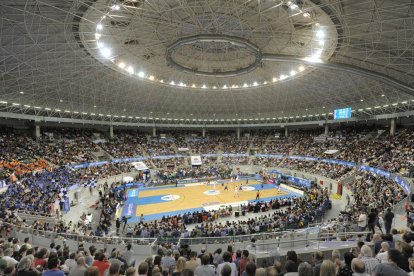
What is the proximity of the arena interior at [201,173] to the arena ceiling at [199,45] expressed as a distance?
0.57 ft

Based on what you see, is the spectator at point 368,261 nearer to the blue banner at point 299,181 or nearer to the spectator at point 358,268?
the spectator at point 358,268

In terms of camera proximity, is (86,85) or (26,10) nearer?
(26,10)

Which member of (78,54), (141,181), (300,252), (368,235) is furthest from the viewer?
(141,181)

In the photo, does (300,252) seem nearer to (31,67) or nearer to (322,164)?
(31,67)

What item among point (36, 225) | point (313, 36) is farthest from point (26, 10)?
point (313, 36)

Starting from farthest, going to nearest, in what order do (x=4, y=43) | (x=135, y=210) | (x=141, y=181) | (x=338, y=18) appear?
(x=141, y=181), (x=135, y=210), (x=4, y=43), (x=338, y=18)

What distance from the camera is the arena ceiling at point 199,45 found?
18906mm

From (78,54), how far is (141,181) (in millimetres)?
23878

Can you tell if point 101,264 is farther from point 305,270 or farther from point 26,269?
point 305,270

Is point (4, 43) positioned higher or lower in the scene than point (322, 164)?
higher

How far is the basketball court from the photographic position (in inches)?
1157

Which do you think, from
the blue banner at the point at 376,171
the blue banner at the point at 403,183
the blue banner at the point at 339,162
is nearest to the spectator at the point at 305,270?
the blue banner at the point at 403,183

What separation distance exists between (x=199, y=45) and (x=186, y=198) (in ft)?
68.7

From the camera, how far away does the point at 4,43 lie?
22484mm
